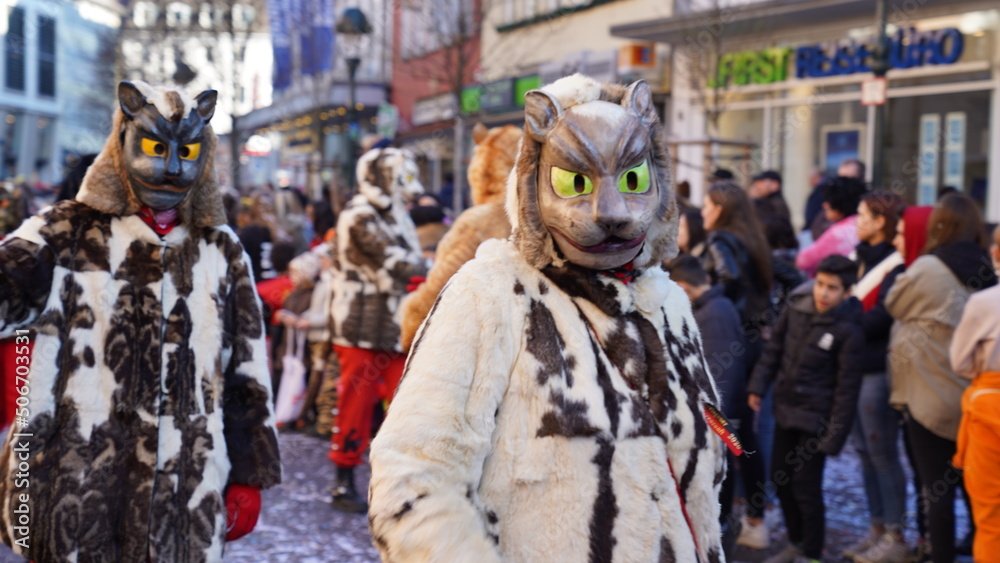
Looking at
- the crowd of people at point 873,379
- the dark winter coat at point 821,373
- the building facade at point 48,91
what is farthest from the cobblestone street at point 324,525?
the building facade at point 48,91

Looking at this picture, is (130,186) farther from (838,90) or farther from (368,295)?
(838,90)

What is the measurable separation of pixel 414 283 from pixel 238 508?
3.17 meters

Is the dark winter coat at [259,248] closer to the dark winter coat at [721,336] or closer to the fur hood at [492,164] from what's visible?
the fur hood at [492,164]

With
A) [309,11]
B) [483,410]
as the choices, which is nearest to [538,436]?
[483,410]

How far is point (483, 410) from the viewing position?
195 centimetres

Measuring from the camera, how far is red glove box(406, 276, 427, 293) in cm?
602

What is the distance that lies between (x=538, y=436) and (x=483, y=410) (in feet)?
0.42

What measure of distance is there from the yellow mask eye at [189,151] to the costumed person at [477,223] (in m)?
1.01


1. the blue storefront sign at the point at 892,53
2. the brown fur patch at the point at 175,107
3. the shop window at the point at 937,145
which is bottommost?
the brown fur patch at the point at 175,107

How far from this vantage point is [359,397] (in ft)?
20.9

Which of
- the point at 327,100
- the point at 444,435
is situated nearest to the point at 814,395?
the point at 444,435

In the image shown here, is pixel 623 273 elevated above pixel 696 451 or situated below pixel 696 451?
above

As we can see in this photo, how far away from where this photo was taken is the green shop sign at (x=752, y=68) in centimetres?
1498

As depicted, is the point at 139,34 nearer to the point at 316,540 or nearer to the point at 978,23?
the point at 978,23
